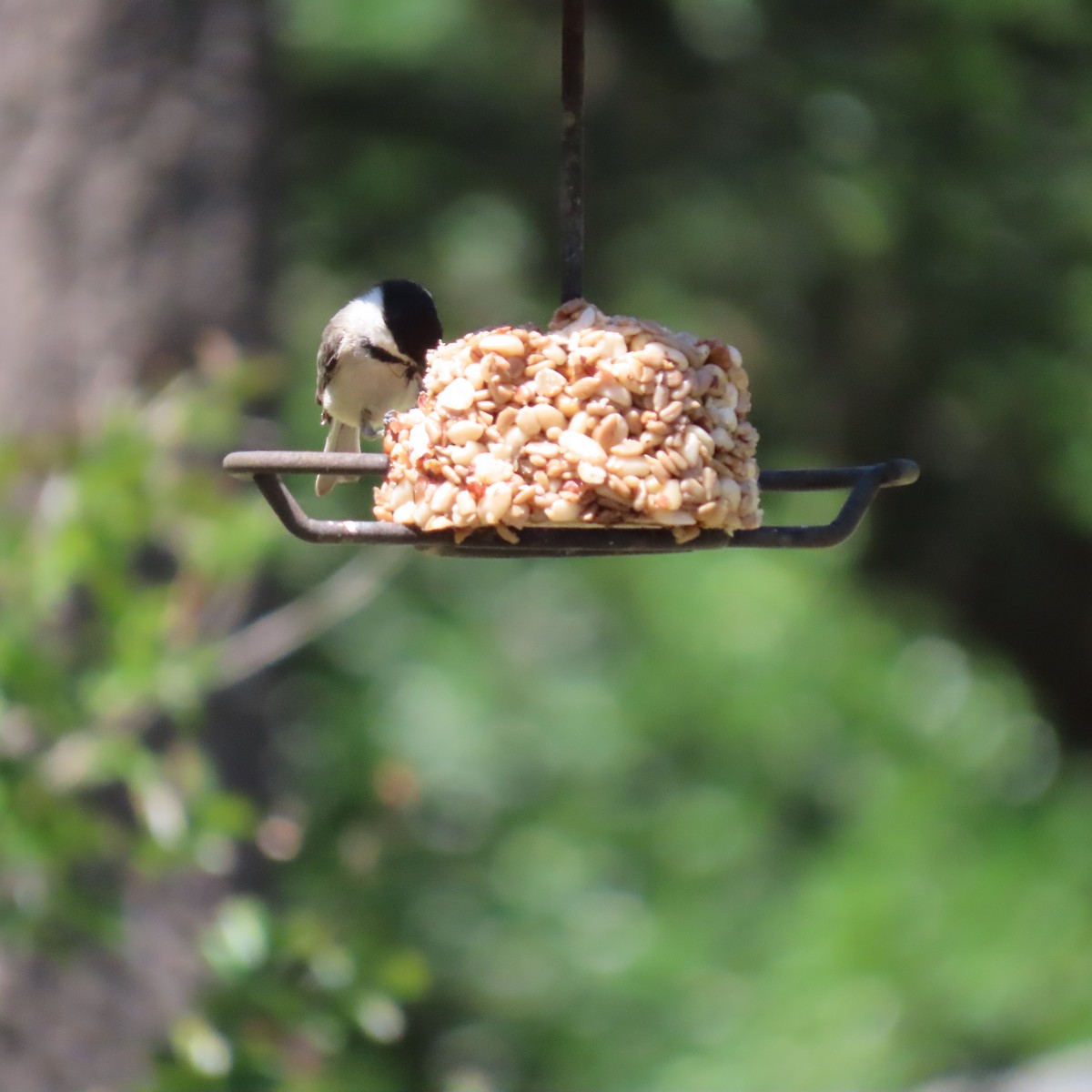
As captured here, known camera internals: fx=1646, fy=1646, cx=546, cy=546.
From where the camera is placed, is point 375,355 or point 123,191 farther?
point 123,191

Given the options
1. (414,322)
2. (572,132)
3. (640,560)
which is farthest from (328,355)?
(640,560)

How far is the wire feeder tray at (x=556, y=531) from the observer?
76.9 inches

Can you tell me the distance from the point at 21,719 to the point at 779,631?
10.0ft

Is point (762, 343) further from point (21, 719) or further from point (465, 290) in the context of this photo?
point (21, 719)

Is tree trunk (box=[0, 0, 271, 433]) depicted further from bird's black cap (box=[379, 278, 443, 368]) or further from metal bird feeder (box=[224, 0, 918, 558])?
metal bird feeder (box=[224, 0, 918, 558])

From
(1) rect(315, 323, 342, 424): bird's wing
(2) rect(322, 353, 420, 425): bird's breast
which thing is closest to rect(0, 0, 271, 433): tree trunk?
(1) rect(315, 323, 342, 424): bird's wing

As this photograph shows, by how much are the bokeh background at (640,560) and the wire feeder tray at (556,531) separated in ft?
5.43

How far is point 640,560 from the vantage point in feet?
17.8

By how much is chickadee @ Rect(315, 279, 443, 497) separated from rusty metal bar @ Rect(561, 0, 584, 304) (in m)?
0.42

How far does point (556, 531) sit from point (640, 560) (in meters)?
3.46

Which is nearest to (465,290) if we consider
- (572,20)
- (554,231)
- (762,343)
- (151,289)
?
(554,231)

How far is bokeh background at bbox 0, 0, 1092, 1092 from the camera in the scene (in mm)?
3975

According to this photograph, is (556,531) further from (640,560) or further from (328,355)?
(640,560)

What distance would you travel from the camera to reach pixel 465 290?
6.36 metres
